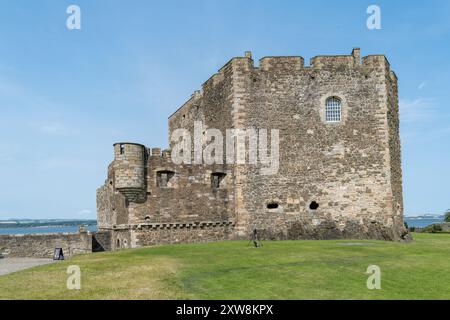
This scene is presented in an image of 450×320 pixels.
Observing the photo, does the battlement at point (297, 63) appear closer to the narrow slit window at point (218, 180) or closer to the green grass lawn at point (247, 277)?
the narrow slit window at point (218, 180)

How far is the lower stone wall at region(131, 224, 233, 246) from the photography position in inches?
1018

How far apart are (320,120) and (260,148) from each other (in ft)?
14.2

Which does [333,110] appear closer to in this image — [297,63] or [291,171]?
[297,63]

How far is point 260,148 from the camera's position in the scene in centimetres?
2766

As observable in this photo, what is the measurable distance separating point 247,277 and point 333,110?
17610mm

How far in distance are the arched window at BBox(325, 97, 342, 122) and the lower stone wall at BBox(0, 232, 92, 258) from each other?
18676mm

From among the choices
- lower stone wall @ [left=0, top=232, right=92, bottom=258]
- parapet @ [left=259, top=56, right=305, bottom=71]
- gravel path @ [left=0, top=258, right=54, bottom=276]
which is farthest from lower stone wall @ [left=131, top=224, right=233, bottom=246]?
parapet @ [left=259, top=56, right=305, bottom=71]

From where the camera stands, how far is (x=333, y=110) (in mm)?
28156

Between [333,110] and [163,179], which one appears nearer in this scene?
[163,179]

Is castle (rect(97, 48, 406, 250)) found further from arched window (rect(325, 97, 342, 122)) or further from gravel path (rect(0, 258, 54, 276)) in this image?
gravel path (rect(0, 258, 54, 276))

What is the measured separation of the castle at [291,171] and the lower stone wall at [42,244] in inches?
179

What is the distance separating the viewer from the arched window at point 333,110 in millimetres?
28016

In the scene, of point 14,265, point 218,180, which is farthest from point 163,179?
point 14,265
